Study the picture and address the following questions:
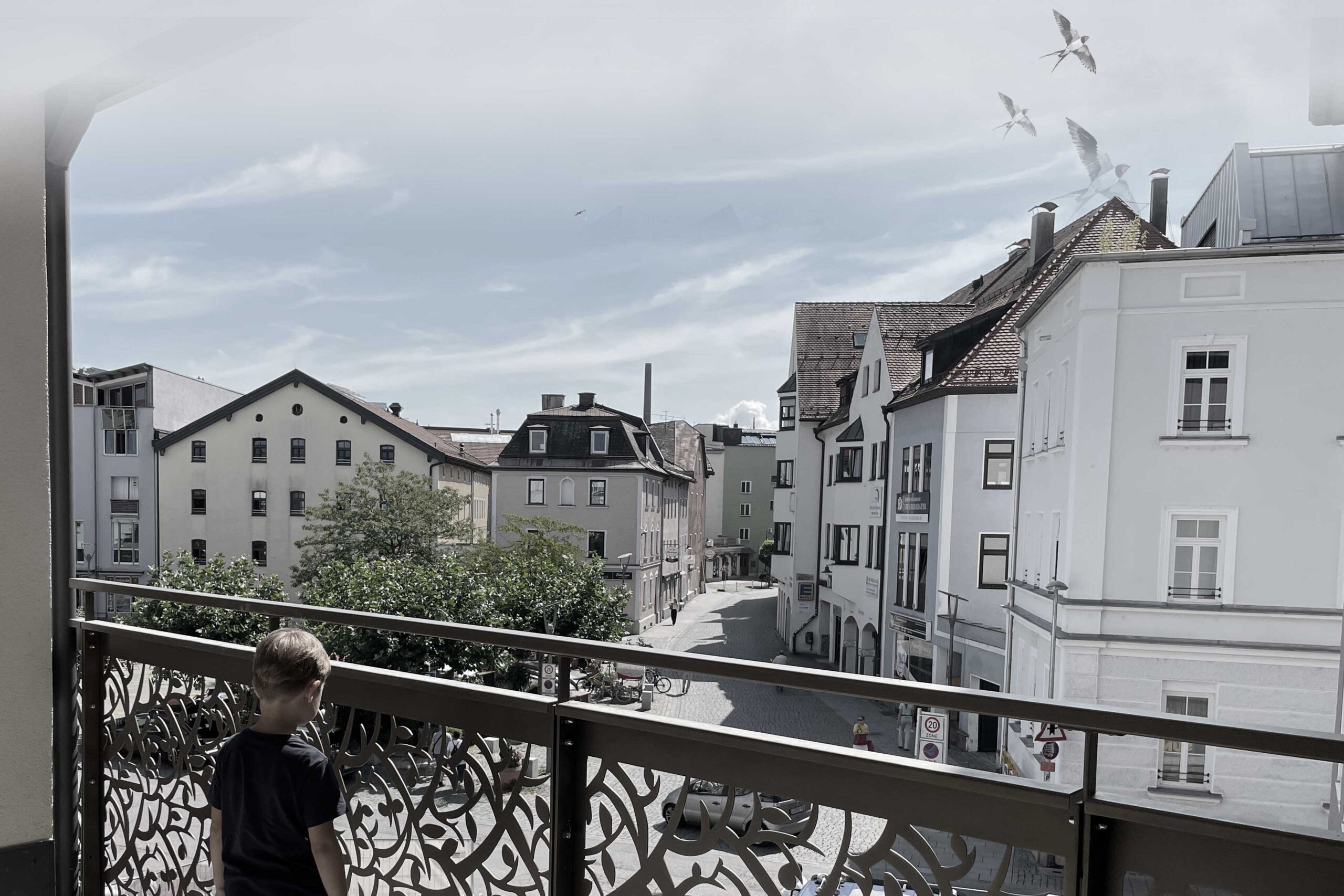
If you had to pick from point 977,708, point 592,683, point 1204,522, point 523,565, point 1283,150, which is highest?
point 1283,150

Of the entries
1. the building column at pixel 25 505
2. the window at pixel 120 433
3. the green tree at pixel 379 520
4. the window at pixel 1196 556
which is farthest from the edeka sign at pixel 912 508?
the window at pixel 120 433

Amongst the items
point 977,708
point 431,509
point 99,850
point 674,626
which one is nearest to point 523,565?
point 431,509

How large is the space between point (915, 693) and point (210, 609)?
2104 centimetres

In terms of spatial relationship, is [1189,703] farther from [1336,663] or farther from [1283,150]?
[1283,150]

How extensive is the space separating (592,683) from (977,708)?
2.76ft

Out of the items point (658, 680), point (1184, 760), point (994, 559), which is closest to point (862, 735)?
point (1184, 760)

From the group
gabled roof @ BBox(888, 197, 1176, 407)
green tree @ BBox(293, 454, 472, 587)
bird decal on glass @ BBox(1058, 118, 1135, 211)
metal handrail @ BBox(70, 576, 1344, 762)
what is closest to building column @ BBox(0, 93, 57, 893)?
metal handrail @ BBox(70, 576, 1344, 762)

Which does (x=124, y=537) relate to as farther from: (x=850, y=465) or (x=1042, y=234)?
(x=1042, y=234)

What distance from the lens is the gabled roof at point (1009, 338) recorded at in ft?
61.2

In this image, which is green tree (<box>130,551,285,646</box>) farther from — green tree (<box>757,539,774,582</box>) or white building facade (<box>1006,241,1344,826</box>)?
green tree (<box>757,539,774,582</box>)

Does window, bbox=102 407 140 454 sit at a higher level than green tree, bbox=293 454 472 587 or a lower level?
higher

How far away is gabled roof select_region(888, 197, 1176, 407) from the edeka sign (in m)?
2.10

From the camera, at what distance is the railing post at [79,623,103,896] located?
9.87 feet

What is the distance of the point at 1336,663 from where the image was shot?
1358 centimetres
